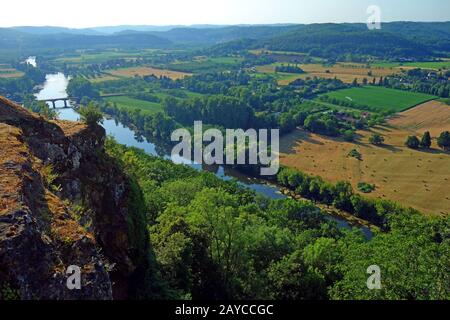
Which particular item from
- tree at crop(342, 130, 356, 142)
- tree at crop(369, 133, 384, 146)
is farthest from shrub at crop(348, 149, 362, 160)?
tree at crop(342, 130, 356, 142)

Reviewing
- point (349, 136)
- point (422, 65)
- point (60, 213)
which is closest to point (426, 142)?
point (349, 136)

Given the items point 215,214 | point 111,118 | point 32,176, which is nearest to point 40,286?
point 32,176

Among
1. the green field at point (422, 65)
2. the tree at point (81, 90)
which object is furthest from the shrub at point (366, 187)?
the green field at point (422, 65)

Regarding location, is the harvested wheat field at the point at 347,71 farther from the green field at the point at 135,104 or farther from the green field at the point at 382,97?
the green field at the point at 135,104

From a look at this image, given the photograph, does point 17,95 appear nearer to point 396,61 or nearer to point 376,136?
point 376,136

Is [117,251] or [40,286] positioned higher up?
[40,286]
